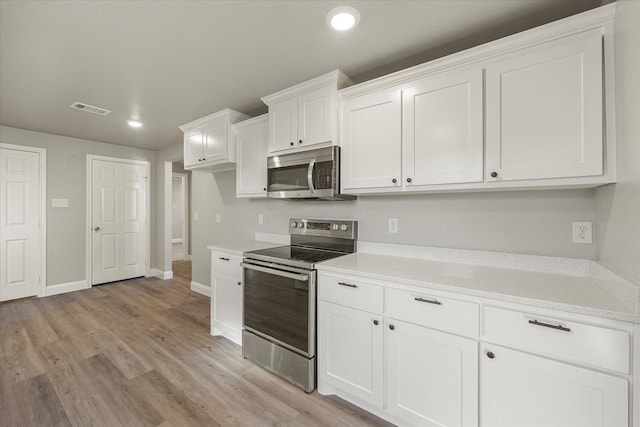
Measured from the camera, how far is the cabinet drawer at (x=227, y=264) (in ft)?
8.50

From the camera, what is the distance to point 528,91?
1475mm

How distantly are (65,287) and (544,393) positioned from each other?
5.83 metres

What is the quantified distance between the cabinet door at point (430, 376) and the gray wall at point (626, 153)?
0.76 meters

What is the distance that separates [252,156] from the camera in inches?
114

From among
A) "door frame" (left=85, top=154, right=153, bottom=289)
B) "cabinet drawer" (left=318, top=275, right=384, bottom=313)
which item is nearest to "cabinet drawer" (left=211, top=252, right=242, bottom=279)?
"cabinet drawer" (left=318, top=275, right=384, bottom=313)

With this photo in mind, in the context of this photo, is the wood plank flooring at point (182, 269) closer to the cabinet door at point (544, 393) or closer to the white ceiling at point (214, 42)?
the white ceiling at point (214, 42)

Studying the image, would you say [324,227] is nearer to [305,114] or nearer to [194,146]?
[305,114]

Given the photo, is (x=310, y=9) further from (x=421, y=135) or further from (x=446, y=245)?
(x=446, y=245)

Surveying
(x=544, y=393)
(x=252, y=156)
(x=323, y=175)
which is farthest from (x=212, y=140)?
(x=544, y=393)

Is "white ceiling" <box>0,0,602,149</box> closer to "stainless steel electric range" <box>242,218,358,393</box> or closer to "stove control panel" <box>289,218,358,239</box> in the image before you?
"stove control panel" <box>289,218,358,239</box>

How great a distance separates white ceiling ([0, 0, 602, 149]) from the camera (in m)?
1.54

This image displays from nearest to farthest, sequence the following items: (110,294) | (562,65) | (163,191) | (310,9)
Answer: (562,65)
(310,9)
(110,294)
(163,191)

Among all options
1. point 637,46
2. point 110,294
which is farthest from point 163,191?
point 637,46

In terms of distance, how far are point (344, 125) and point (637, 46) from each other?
5.01 ft
